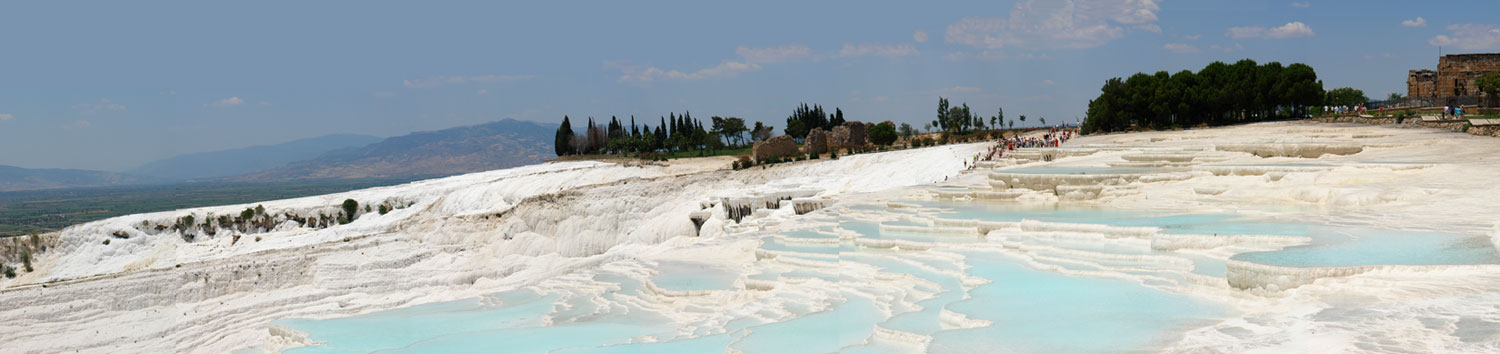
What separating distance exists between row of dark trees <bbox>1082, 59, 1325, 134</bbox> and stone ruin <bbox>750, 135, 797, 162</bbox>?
14484mm

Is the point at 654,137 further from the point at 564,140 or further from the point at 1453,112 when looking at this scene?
the point at 1453,112

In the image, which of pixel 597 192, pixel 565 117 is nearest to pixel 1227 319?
pixel 597 192

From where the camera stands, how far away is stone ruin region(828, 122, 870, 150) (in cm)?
4499

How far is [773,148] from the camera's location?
4031cm

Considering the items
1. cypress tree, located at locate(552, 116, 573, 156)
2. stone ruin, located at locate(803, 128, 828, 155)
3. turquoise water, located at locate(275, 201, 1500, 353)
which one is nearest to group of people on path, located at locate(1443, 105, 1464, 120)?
turquoise water, located at locate(275, 201, 1500, 353)

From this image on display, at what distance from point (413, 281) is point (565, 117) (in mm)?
48652

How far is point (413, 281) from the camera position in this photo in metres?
19.4

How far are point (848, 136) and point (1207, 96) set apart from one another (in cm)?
1730

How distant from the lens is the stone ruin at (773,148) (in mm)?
39156

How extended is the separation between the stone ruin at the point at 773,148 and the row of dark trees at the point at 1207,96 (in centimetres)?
1448

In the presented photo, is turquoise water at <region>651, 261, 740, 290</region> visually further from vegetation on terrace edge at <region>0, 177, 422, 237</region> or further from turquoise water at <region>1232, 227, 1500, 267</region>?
vegetation on terrace edge at <region>0, 177, 422, 237</region>

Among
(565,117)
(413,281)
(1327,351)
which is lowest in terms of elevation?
(413,281)

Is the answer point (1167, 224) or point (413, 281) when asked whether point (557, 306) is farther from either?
point (413, 281)

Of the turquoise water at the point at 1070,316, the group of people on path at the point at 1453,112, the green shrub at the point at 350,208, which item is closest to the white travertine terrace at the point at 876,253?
the turquoise water at the point at 1070,316
